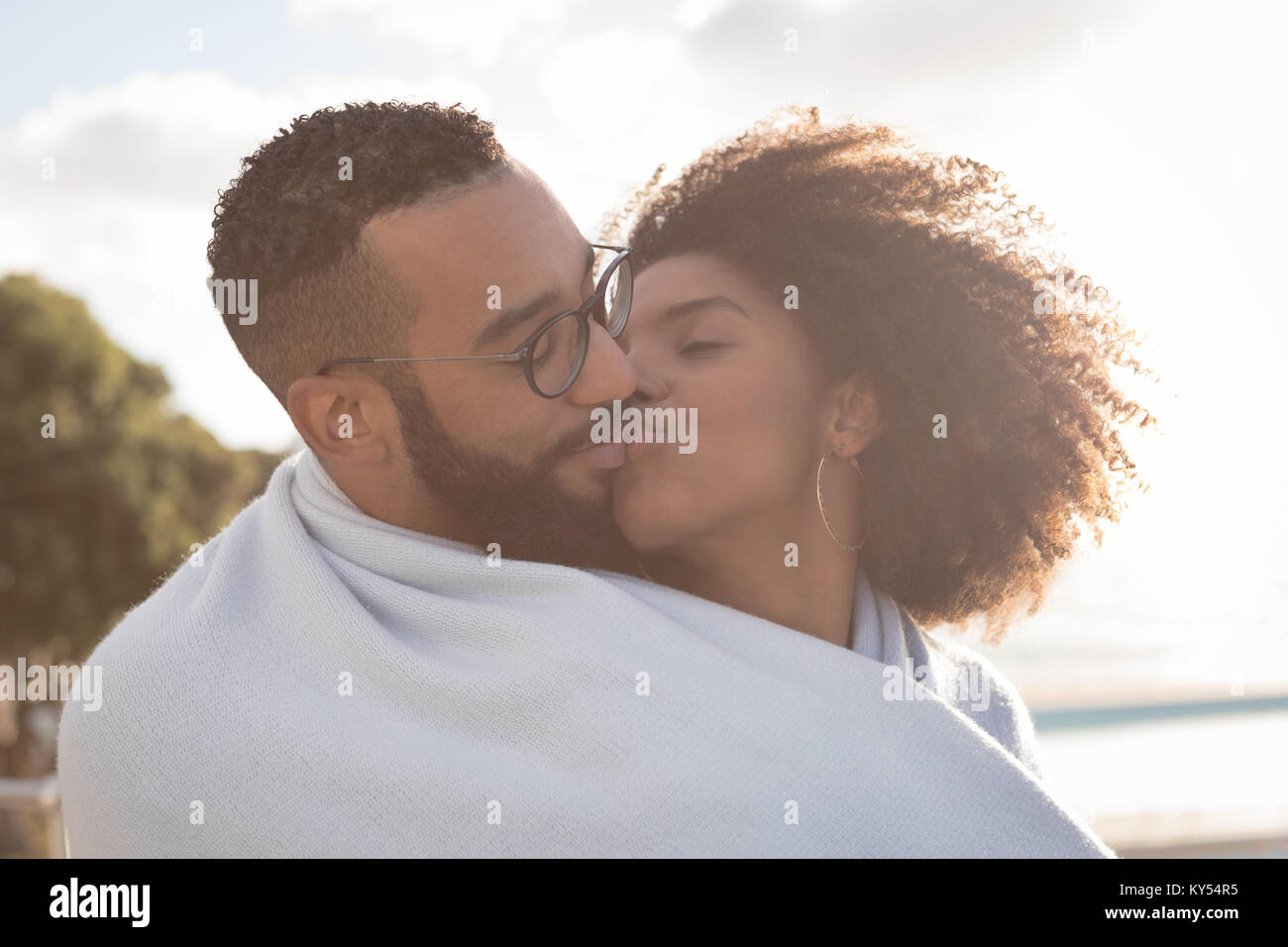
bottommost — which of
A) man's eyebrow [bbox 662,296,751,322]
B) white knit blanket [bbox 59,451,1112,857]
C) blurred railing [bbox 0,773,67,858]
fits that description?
blurred railing [bbox 0,773,67,858]

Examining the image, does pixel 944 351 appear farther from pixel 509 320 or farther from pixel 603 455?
pixel 509 320

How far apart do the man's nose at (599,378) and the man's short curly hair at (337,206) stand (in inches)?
14.7

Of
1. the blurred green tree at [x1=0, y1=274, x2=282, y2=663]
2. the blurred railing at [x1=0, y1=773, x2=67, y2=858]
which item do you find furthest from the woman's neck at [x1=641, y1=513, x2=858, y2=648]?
the blurred green tree at [x1=0, y1=274, x2=282, y2=663]

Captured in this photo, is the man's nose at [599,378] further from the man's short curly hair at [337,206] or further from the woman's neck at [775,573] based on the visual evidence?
the woman's neck at [775,573]

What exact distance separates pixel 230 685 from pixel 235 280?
2.92 feet

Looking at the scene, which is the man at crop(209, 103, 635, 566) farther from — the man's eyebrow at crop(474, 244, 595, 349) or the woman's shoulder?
the woman's shoulder

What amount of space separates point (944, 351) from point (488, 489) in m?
1.18

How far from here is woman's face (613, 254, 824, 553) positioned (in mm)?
2523

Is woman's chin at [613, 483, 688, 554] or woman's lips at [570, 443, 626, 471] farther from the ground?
woman's lips at [570, 443, 626, 471]

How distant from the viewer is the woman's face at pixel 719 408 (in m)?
2.52

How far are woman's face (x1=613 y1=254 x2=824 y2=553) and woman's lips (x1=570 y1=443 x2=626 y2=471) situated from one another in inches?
1.5

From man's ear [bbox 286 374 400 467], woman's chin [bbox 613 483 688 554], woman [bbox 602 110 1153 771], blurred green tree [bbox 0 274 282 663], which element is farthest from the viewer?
blurred green tree [bbox 0 274 282 663]
